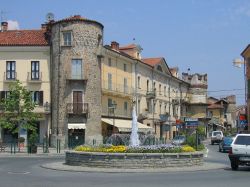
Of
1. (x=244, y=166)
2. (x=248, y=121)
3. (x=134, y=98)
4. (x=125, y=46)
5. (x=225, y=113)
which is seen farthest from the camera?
(x=225, y=113)

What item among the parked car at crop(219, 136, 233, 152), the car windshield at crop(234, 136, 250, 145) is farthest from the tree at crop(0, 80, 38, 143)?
the car windshield at crop(234, 136, 250, 145)

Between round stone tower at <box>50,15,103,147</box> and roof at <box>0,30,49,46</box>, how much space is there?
2.28m

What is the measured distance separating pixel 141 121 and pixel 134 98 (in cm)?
395

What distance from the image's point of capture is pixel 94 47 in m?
52.4

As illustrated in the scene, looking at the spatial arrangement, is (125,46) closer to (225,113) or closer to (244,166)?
(244,166)

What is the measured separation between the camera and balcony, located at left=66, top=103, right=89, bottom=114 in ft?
168

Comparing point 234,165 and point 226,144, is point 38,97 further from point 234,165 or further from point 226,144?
point 234,165

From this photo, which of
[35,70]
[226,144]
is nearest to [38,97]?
[35,70]

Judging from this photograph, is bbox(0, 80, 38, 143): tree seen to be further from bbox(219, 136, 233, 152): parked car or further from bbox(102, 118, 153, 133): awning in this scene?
bbox(219, 136, 233, 152): parked car

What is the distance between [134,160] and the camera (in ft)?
70.8

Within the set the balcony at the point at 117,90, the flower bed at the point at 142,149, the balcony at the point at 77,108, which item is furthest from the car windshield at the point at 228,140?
the balcony at the point at 117,90

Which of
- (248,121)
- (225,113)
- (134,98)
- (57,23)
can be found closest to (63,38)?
(57,23)

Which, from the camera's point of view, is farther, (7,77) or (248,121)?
(248,121)

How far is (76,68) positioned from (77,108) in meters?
4.29
